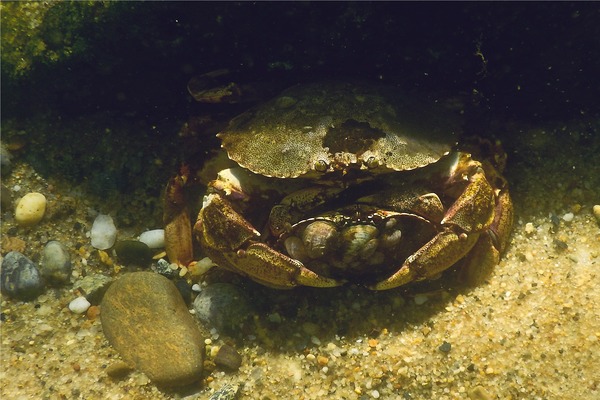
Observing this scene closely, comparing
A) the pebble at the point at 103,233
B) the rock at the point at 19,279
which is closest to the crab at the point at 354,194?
the pebble at the point at 103,233

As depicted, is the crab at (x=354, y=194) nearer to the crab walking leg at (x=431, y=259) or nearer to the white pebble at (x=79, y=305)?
the crab walking leg at (x=431, y=259)

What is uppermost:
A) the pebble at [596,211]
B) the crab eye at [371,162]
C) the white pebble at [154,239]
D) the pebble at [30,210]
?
the crab eye at [371,162]

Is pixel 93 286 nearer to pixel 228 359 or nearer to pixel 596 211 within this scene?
pixel 228 359

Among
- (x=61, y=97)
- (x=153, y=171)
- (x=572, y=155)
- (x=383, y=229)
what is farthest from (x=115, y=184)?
(x=572, y=155)

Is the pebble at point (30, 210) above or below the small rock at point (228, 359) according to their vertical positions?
above

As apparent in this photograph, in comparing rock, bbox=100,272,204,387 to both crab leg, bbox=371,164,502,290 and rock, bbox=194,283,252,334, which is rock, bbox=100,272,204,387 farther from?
crab leg, bbox=371,164,502,290

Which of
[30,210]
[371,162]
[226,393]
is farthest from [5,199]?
[371,162]

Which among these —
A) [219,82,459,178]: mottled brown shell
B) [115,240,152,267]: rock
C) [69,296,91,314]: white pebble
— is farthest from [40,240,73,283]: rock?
[219,82,459,178]: mottled brown shell

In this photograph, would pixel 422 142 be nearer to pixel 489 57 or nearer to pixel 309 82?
pixel 489 57
